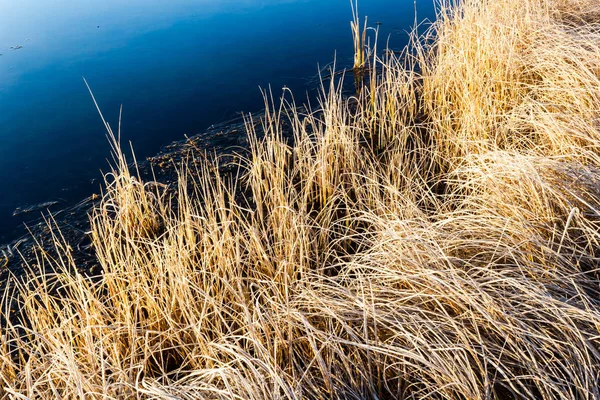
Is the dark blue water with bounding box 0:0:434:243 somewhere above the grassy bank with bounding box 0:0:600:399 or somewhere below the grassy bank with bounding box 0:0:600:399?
above

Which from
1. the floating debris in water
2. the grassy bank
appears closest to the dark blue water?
the floating debris in water

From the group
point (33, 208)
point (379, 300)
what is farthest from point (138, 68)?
point (379, 300)

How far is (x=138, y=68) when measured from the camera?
556 centimetres

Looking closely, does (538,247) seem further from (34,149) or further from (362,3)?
(362,3)

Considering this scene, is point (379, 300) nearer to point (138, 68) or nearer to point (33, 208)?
point (33, 208)

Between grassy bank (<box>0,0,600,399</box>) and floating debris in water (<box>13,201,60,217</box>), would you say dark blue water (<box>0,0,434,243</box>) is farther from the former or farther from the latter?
grassy bank (<box>0,0,600,399</box>)

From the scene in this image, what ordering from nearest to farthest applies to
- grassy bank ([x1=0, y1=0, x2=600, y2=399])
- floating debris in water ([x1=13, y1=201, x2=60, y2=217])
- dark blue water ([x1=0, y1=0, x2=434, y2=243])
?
grassy bank ([x1=0, y1=0, x2=600, y2=399]) < floating debris in water ([x1=13, y1=201, x2=60, y2=217]) < dark blue water ([x1=0, y1=0, x2=434, y2=243])

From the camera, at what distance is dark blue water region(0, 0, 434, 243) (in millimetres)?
3928

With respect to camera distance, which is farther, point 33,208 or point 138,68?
point 138,68

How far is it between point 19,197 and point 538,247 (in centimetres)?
349

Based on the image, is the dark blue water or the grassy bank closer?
the grassy bank

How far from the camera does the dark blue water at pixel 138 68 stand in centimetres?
393

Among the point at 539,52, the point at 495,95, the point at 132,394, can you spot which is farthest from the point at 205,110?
the point at 132,394

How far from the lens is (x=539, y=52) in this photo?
10.8 ft
